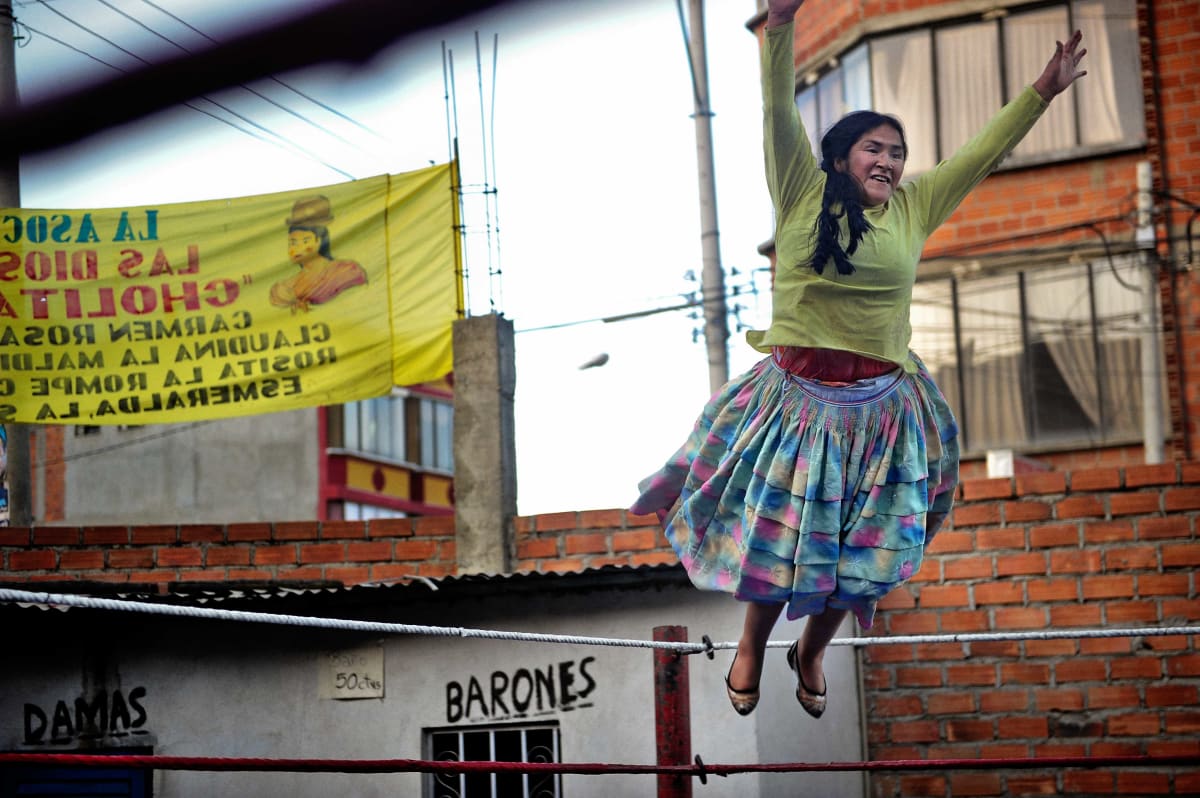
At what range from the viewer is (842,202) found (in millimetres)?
3352

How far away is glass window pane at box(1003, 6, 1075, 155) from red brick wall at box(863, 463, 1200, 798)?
603 centimetres

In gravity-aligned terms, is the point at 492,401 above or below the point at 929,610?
above

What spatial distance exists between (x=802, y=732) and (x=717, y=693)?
41 cm

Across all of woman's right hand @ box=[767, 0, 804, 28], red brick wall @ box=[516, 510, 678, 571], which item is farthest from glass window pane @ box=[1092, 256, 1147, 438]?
woman's right hand @ box=[767, 0, 804, 28]

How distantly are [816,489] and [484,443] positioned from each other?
4429mm

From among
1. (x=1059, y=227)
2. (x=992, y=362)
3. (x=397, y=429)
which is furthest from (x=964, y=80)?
(x=397, y=429)

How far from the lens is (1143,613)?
256 inches

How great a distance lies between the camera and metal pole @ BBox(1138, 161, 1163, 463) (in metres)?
11.5

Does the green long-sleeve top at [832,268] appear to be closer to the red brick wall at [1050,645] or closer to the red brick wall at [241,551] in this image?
the red brick wall at [1050,645]

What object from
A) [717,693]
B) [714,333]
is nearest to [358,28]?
[717,693]

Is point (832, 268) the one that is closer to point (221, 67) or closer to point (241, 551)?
point (221, 67)

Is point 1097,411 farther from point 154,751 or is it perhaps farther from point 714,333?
point 154,751

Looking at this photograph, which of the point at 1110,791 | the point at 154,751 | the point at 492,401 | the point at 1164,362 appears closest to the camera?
the point at 1110,791

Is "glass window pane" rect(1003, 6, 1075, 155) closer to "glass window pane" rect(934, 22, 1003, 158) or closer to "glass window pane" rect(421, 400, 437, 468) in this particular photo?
"glass window pane" rect(934, 22, 1003, 158)
